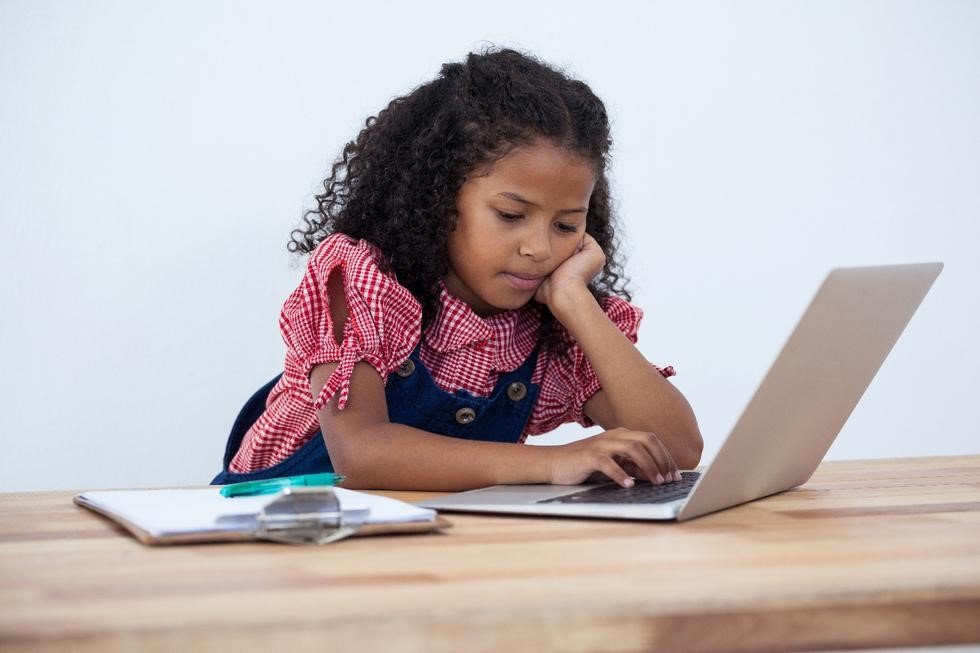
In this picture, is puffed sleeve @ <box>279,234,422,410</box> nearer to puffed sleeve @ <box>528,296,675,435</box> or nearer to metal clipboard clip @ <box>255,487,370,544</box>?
puffed sleeve @ <box>528,296,675,435</box>

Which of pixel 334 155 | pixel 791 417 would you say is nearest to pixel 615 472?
pixel 791 417

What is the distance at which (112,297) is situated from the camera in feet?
6.61

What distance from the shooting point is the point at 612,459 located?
41.6 inches

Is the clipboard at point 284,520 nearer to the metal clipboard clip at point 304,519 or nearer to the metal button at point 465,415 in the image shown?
the metal clipboard clip at point 304,519

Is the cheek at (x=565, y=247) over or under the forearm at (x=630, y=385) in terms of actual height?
over

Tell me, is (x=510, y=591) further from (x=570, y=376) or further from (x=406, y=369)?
(x=570, y=376)

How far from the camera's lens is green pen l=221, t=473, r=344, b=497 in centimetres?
88

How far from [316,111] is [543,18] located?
520 mm

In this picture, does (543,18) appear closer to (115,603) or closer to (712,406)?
(712,406)

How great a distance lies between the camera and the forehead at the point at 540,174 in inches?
55.1

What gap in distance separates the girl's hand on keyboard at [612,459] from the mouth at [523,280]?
40 centimetres

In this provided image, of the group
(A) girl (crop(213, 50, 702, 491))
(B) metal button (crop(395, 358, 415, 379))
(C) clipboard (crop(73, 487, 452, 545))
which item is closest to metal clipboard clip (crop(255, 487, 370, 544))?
(C) clipboard (crop(73, 487, 452, 545))

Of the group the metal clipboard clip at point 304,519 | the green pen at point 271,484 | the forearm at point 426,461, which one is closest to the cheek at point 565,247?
the forearm at point 426,461

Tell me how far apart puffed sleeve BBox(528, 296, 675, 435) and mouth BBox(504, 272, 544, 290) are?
14 centimetres
